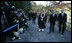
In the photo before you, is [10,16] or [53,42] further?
[10,16]

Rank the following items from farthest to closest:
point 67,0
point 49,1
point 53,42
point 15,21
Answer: point 49,1
point 67,0
point 15,21
point 53,42

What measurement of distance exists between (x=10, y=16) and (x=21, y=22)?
1.14 m

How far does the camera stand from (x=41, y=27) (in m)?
8.00

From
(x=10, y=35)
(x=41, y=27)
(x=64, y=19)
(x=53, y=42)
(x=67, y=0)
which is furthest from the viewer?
(x=67, y=0)

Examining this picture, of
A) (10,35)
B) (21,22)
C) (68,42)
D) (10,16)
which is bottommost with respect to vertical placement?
(68,42)

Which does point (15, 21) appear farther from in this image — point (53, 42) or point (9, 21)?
point (53, 42)

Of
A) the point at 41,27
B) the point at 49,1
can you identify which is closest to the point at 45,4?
the point at 49,1

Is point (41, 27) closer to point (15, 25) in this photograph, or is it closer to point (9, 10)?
point (15, 25)

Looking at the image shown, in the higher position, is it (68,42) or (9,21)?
(9,21)

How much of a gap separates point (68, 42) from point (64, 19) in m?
1.83

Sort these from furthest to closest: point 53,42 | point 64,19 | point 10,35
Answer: point 64,19 < point 10,35 < point 53,42

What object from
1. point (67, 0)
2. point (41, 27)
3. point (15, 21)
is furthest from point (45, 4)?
point (15, 21)

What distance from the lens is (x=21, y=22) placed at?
7.28 m

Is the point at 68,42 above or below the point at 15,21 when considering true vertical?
below
